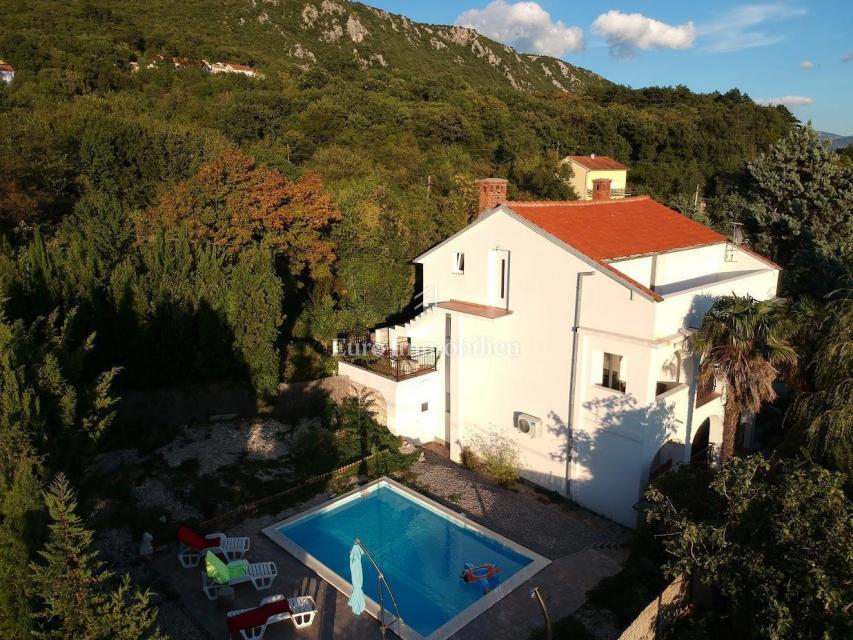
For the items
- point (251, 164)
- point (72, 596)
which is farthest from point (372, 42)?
point (72, 596)

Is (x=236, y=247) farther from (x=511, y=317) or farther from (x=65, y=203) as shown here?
(x=511, y=317)

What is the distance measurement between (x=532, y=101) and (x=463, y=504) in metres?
67.3

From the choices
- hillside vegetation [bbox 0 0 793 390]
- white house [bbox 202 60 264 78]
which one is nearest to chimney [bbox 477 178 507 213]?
hillside vegetation [bbox 0 0 793 390]

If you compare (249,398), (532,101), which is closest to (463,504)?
(249,398)

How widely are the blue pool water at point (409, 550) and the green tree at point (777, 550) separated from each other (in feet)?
17.7

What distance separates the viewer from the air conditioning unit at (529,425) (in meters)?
18.6

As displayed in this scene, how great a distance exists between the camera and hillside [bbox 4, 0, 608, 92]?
6369 centimetres

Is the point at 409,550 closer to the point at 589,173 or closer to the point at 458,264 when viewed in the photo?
the point at 458,264

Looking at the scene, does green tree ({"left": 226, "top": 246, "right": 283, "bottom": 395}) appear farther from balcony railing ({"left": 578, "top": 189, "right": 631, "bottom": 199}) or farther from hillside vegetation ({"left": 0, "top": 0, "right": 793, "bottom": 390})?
balcony railing ({"left": 578, "top": 189, "right": 631, "bottom": 199})

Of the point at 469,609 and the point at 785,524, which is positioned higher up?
the point at 785,524

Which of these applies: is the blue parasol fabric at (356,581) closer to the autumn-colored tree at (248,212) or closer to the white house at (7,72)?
the autumn-colored tree at (248,212)

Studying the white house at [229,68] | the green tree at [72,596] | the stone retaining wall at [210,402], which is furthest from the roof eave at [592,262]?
the white house at [229,68]

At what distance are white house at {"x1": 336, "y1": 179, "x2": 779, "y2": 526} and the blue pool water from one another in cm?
402

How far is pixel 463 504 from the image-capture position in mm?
17938
